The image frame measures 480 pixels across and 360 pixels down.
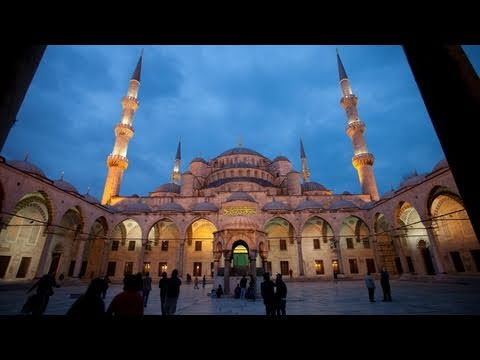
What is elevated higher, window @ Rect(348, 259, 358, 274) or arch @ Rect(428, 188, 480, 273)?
A: arch @ Rect(428, 188, 480, 273)

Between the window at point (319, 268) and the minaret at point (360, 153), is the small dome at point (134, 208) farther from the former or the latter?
the minaret at point (360, 153)

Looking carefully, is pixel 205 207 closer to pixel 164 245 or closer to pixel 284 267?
pixel 164 245

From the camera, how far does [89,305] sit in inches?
91.7

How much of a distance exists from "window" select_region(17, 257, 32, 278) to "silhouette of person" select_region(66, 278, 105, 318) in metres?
19.3

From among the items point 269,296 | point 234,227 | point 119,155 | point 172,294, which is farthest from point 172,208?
point 269,296

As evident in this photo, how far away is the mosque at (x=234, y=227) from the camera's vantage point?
14.5 meters

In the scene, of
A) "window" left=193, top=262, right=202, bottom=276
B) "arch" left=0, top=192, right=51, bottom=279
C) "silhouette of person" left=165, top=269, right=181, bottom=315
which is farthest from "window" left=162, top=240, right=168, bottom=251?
"silhouette of person" left=165, top=269, right=181, bottom=315

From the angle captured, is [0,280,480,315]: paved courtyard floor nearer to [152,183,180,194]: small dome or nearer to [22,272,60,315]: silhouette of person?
[22,272,60,315]: silhouette of person

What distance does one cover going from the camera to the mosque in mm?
14484
